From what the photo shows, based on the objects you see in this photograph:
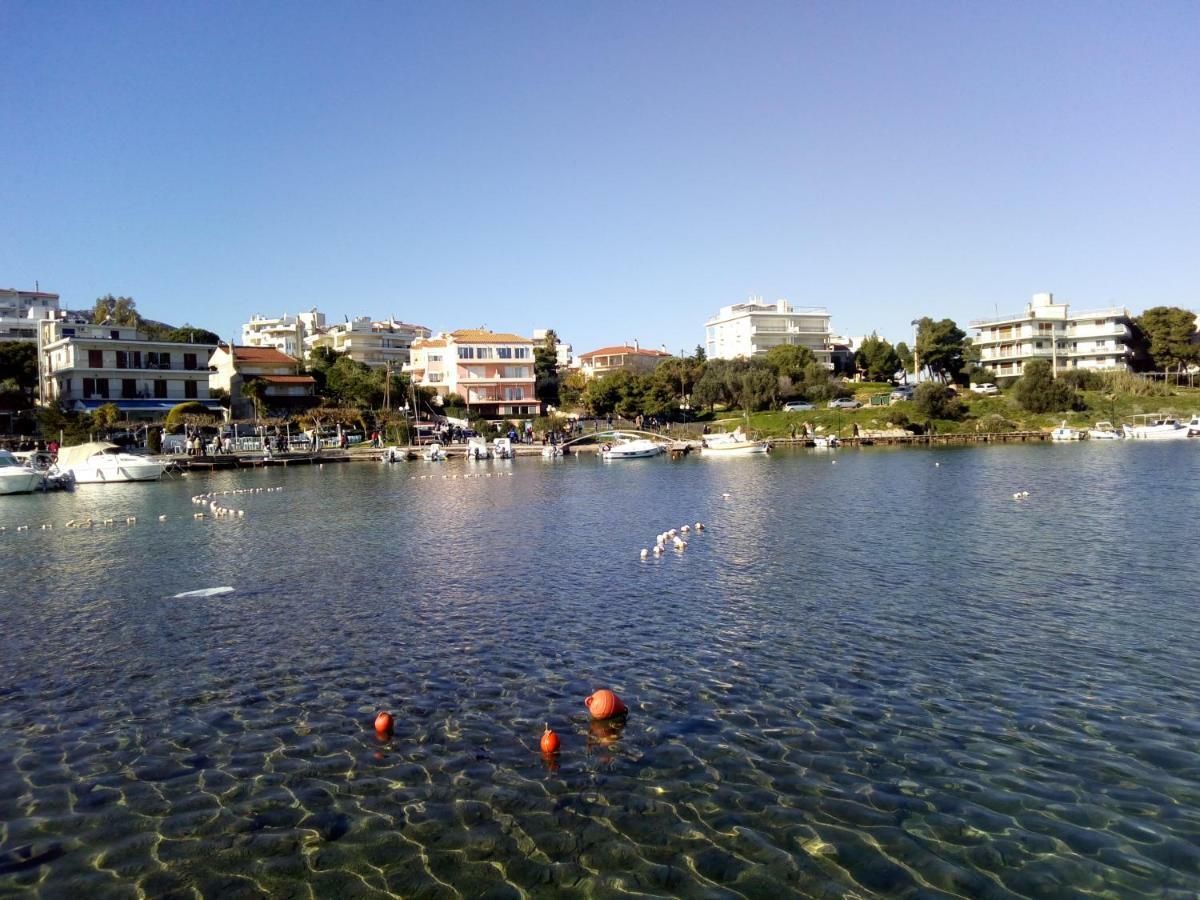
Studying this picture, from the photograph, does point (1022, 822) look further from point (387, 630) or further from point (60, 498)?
point (60, 498)

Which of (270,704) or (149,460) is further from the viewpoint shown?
(149,460)

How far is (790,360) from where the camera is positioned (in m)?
128

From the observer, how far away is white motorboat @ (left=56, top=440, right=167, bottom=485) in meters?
65.1

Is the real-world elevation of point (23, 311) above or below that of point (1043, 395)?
above

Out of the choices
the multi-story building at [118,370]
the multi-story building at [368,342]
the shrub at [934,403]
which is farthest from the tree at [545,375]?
the shrub at [934,403]

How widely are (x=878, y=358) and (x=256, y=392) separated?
94.9m

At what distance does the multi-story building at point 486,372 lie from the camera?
115 metres

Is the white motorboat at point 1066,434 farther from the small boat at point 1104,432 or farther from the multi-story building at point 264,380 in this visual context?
the multi-story building at point 264,380

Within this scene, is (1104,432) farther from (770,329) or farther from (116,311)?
(116,311)

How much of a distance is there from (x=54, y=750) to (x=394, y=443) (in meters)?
87.4

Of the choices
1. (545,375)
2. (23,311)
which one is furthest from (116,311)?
(545,375)

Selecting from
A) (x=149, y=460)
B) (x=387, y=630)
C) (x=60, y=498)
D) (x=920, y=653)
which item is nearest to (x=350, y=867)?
(x=387, y=630)

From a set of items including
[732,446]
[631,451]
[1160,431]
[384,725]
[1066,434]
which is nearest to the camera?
[384,725]

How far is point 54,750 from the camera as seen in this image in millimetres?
12398
